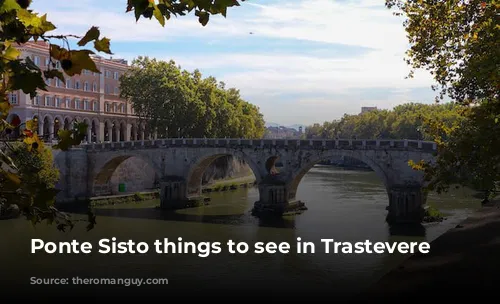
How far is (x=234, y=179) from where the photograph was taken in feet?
201

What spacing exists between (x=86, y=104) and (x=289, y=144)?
28.9m

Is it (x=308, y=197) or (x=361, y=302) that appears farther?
(x=308, y=197)

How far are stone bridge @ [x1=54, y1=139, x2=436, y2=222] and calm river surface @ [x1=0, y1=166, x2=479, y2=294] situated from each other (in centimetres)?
197

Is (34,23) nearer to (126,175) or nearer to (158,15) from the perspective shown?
(158,15)

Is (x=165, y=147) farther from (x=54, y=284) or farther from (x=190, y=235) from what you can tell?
(x=54, y=284)

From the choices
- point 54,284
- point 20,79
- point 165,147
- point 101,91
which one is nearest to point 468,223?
point 20,79

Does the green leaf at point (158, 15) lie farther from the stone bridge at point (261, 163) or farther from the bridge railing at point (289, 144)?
the bridge railing at point (289, 144)

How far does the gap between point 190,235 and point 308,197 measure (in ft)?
57.3

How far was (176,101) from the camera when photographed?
5288cm

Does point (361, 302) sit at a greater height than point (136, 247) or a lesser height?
greater

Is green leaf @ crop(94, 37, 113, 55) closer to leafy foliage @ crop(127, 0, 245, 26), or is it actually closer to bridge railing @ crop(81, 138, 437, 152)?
leafy foliage @ crop(127, 0, 245, 26)

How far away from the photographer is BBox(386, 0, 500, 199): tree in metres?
11.9

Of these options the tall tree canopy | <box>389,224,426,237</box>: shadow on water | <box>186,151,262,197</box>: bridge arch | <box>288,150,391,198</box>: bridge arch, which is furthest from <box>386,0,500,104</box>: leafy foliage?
the tall tree canopy

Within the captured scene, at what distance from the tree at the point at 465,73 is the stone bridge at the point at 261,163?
18.5 metres
